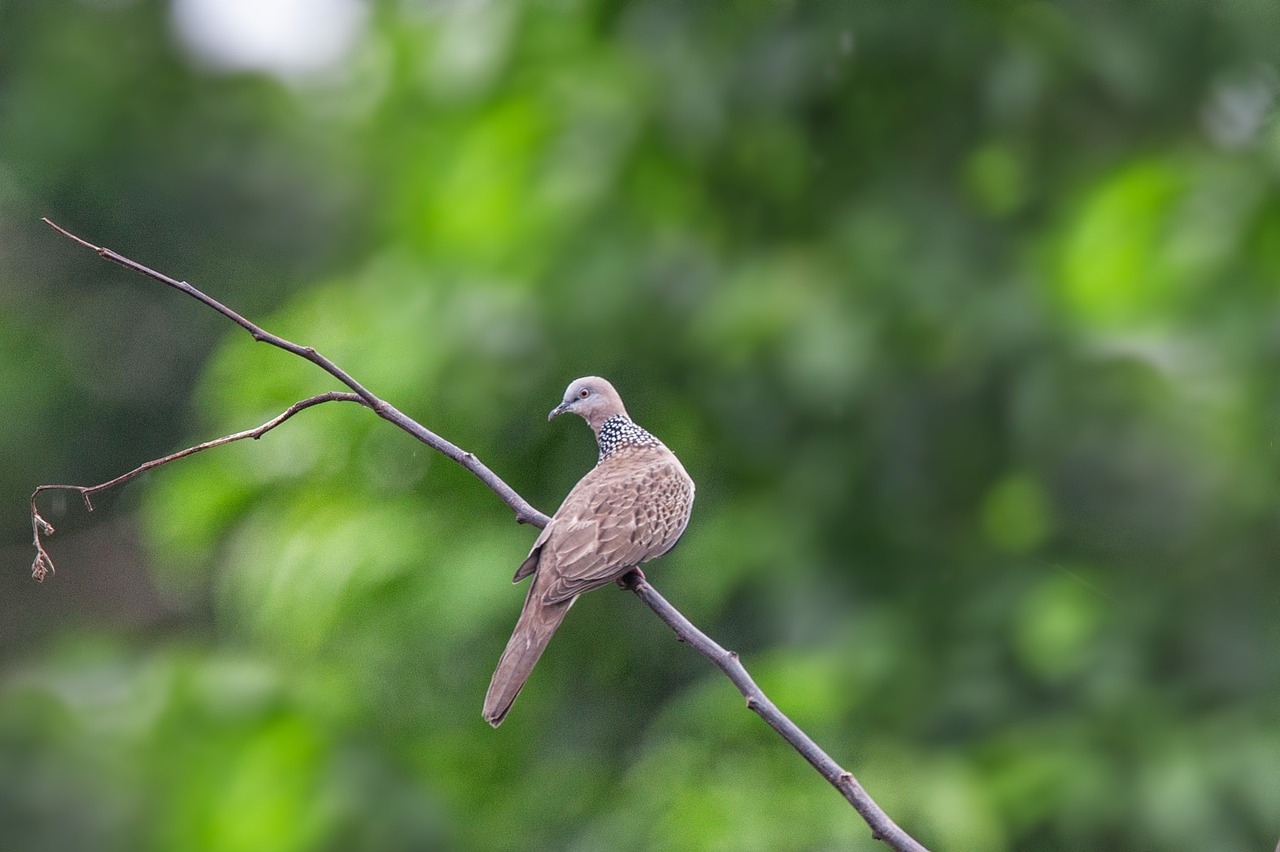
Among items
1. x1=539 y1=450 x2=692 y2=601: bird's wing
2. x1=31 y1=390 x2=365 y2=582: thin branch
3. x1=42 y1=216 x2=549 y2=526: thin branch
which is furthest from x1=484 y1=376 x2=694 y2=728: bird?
x1=31 y1=390 x2=365 y2=582: thin branch

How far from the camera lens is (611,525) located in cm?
181

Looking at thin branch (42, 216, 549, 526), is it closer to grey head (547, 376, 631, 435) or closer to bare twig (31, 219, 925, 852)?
bare twig (31, 219, 925, 852)

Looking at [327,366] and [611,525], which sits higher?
[611,525]

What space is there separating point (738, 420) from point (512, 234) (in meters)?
0.79

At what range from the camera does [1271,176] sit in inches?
124

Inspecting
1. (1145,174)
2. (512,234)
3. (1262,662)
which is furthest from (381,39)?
(1262,662)

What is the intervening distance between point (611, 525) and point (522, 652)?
35 centimetres

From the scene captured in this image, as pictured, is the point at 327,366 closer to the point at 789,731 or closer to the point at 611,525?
the point at 611,525

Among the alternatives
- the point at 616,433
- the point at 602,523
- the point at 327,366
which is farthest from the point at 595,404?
the point at 327,366

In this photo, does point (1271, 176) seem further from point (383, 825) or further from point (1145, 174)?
point (383, 825)

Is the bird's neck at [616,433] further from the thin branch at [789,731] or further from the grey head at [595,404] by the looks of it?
the thin branch at [789,731]

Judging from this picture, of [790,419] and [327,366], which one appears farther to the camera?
[790,419]

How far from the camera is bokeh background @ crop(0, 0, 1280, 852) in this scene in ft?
11.2

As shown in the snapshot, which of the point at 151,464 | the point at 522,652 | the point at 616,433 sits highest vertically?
the point at 616,433
